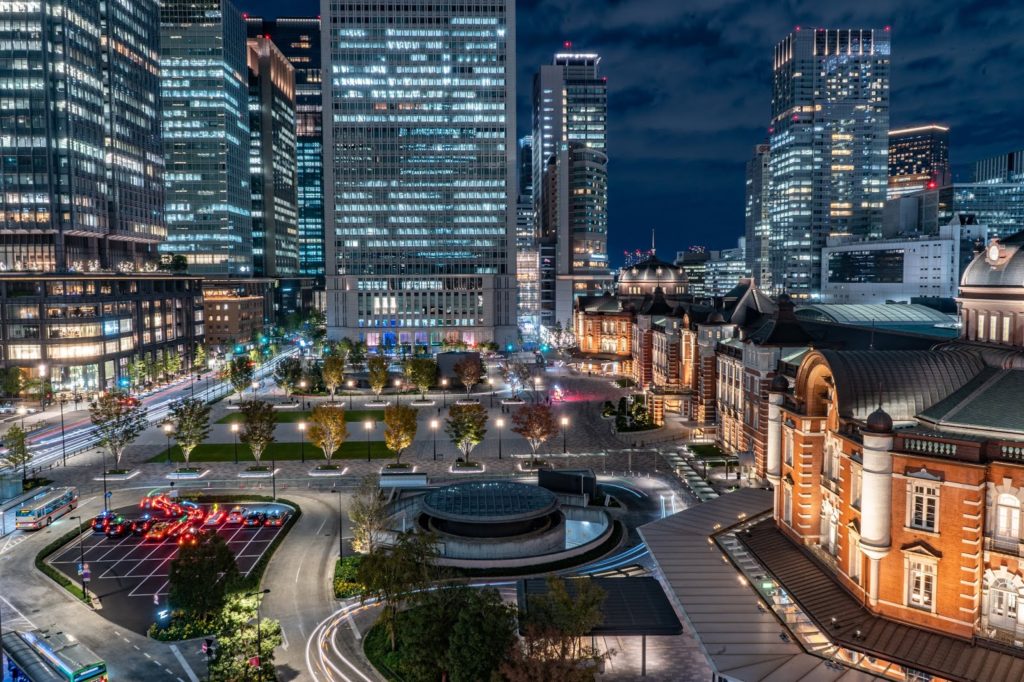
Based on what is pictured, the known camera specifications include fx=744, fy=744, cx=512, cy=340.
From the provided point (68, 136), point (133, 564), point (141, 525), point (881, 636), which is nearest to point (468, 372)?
point (141, 525)

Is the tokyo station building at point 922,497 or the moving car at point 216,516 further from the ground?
the tokyo station building at point 922,497

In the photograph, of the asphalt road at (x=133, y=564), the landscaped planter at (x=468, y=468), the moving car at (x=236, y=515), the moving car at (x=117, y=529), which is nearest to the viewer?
the asphalt road at (x=133, y=564)

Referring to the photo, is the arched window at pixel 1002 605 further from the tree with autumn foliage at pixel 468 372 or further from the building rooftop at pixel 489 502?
the tree with autumn foliage at pixel 468 372

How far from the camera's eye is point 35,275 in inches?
5049

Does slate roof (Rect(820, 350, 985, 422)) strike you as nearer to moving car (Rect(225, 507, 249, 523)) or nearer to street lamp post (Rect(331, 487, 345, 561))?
street lamp post (Rect(331, 487, 345, 561))

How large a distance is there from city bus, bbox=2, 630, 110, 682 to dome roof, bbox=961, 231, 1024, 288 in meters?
55.4

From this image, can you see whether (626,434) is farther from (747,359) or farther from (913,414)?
(913,414)

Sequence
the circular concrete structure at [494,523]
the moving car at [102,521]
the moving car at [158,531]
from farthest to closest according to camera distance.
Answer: the moving car at [102,521] → the moving car at [158,531] → the circular concrete structure at [494,523]

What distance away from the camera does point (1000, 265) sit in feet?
152

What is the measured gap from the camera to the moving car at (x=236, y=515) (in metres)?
64.8

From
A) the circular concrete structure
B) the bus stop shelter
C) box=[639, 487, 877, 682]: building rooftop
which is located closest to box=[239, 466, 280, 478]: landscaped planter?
the circular concrete structure

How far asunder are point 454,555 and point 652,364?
271 ft

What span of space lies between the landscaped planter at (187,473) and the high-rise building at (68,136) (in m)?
74.1

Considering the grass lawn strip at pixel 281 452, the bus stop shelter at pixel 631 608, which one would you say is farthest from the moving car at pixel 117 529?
the bus stop shelter at pixel 631 608
